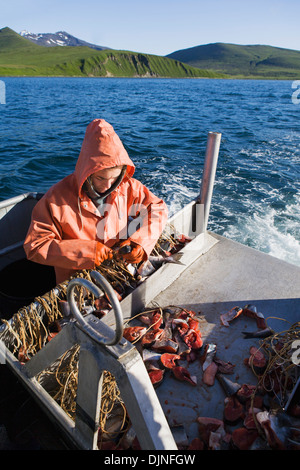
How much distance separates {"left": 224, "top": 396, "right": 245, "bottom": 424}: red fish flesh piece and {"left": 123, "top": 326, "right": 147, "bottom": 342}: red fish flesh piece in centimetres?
84

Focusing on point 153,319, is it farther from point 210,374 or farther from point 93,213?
point 93,213

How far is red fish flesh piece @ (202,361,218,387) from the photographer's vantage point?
2.29m

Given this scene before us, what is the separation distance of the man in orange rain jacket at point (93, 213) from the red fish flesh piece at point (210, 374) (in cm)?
111

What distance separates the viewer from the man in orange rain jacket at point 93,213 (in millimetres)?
2381

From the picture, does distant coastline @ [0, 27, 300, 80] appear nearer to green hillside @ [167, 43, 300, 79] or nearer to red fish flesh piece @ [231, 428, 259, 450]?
green hillside @ [167, 43, 300, 79]

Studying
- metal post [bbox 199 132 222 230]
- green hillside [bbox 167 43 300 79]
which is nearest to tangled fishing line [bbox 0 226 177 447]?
metal post [bbox 199 132 222 230]

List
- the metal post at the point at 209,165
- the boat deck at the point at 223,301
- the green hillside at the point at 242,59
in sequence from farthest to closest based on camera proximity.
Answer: the green hillside at the point at 242,59 → the metal post at the point at 209,165 → the boat deck at the point at 223,301

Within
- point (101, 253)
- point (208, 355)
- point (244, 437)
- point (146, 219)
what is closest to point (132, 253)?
point (101, 253)

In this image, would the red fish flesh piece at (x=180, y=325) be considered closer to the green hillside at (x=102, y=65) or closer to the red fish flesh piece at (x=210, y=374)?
the red fish flesh piece at (x=210, y=374)

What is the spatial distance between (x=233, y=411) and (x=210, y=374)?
0.32m

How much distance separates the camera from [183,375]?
231 centimetres

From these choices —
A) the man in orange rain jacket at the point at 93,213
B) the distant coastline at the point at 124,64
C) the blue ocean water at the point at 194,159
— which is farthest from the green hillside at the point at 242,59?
the man in orange rain jacket at the point at 93,213

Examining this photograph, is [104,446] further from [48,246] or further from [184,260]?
[184,260]

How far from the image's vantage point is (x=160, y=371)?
232 cm
